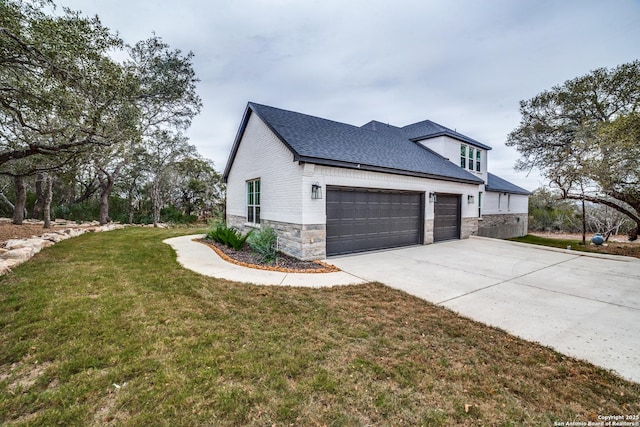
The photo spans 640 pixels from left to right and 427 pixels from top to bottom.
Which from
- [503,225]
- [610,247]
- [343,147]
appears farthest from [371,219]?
[503,225]

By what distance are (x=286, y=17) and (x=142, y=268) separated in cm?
908

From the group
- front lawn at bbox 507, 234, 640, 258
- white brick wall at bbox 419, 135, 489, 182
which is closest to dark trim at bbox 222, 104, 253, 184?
white brick wall at bbox 419, 135, 489, 182

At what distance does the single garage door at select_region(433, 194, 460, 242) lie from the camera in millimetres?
11086

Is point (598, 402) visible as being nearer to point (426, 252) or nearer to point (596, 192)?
point (426, 252)

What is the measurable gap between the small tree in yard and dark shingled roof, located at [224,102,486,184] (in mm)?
4532

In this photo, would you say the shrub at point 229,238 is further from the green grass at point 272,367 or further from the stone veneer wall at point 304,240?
the green grass at point 272,367

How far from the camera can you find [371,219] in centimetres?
876

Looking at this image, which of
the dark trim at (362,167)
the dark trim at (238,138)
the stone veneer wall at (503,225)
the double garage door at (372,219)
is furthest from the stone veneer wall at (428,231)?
the dark trim at (238,138)

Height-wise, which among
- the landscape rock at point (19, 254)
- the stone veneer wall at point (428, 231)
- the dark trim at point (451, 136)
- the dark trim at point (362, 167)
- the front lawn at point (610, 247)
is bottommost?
the front lawn at point (610, 247)

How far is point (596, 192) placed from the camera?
12.1 metres

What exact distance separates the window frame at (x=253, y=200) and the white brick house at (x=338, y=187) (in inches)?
1.6

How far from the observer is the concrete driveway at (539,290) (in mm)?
3238

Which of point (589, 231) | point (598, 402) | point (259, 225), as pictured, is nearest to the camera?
point (598, 402)

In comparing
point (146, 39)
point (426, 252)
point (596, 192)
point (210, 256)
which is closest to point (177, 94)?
point (146, 39)
